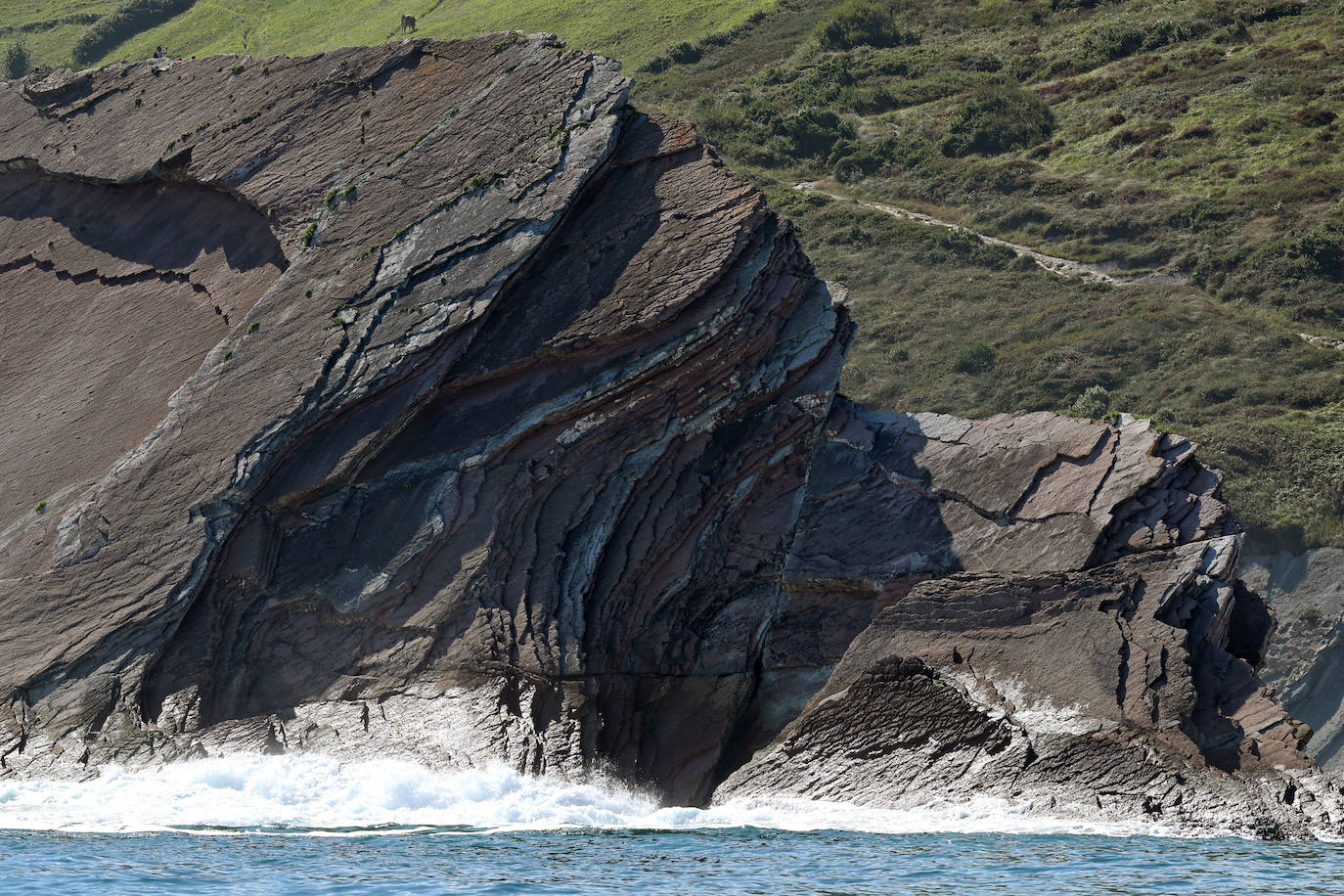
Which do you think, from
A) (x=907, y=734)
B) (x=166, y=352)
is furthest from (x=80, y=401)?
(x=907, y=734)

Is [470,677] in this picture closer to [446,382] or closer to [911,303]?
[446,382]

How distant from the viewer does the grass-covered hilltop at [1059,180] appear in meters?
50.7

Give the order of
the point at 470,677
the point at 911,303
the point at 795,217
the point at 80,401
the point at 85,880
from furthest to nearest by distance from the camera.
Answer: the point at 795,217, the point at 911,303, the point at 80,401, the point at 470,677, the point at 85,880

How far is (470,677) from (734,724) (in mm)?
4847

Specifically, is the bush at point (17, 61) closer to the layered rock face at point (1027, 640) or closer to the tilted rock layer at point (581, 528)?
the tilted rock layer at point (581, 528)

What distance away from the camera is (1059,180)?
64438 mm

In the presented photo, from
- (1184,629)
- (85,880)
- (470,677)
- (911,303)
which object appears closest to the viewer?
(85,880)

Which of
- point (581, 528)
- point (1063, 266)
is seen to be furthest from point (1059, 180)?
point (581, 528)

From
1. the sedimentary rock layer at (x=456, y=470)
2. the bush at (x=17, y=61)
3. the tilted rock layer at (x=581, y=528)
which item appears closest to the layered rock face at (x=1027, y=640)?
the tilted rock layer at (x=581, y=528)

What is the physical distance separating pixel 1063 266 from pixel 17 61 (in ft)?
239

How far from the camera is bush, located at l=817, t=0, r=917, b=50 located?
8119 cm

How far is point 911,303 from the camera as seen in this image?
59156mm

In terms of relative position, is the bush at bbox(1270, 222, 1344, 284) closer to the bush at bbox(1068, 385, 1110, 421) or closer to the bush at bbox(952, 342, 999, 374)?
the bush at bbox(1068, 385, 1110, 421)

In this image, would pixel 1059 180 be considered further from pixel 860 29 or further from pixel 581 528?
pixel 581 528
